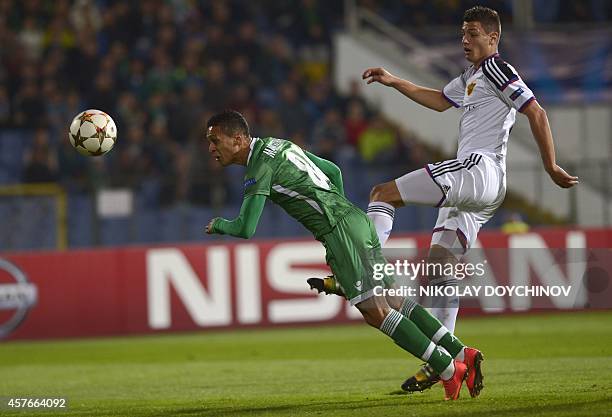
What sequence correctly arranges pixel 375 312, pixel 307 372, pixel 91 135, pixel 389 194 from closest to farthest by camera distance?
pixel 375 312 < pixel 389 194 < pixel 91 135 < pixel 307 372

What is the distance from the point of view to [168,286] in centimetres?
1617

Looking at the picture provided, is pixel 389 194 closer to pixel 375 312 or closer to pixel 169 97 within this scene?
pixel 375 312

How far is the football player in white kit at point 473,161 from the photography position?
26.2 ft

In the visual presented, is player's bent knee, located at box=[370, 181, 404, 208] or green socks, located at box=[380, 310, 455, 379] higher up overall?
player's bent knee, located at box=[370, 181, 404, 208]

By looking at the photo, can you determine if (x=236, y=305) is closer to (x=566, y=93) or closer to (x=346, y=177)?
(x=346, y=177)

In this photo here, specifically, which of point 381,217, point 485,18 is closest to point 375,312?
point 381,217

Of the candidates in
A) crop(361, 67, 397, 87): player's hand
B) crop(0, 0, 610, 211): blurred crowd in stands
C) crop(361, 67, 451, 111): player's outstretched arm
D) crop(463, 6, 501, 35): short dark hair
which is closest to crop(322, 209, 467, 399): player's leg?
crop(361, 67, 397, 87): player's hand

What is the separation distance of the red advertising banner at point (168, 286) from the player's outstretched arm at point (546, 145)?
28.1ft

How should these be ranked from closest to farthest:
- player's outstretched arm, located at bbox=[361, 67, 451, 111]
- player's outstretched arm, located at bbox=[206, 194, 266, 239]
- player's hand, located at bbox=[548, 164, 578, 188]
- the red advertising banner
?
player's outstretched arm, located at bbox=[206, 194, 266, 239], player's hand, located at bbox=[548, 164, 578, 188], player's outstretched arm, located at bbox=[361, 67, 451, 111], the red advertising banner

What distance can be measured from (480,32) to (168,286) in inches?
350

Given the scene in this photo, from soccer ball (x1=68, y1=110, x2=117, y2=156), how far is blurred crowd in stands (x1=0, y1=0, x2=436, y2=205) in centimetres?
743

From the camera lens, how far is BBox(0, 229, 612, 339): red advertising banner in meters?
16.2

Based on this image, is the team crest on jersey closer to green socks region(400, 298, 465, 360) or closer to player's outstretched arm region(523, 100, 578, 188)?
player's outstretched arm region(523, 100, 578, 188)

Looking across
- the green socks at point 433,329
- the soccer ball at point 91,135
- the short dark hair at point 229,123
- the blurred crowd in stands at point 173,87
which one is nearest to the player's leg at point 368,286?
the green socks at point 433,329
